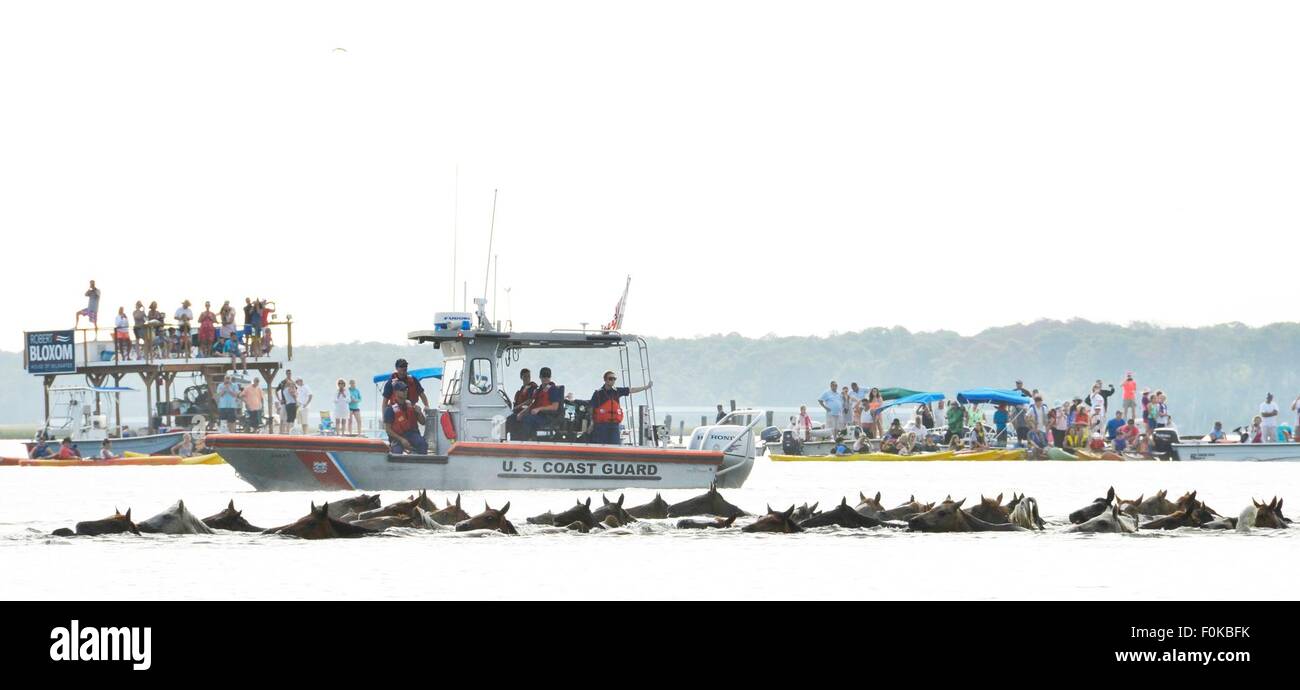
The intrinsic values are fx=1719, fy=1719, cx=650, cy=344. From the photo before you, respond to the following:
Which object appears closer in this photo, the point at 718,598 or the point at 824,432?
the point at 718,598

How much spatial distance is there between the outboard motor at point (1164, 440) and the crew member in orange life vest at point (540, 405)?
1951 cm

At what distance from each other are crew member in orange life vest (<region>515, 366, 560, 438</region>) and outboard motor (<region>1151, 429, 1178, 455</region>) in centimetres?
1951

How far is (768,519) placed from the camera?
19.2 meters

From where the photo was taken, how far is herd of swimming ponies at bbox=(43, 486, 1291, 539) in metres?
18.8

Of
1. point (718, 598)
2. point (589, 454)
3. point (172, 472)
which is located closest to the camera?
point (718, 598)

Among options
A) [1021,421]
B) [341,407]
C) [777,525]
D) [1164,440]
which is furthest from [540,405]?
[1021,421]

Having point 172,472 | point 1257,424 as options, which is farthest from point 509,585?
point 1257,424

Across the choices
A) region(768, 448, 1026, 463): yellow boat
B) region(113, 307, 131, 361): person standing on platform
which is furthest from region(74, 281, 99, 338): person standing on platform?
region(768, 448, 1026, 463): yellow boat

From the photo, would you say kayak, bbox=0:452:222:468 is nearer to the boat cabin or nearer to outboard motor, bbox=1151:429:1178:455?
the boat cabin

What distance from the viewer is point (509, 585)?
46.6 ft

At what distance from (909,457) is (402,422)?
57.2ft
